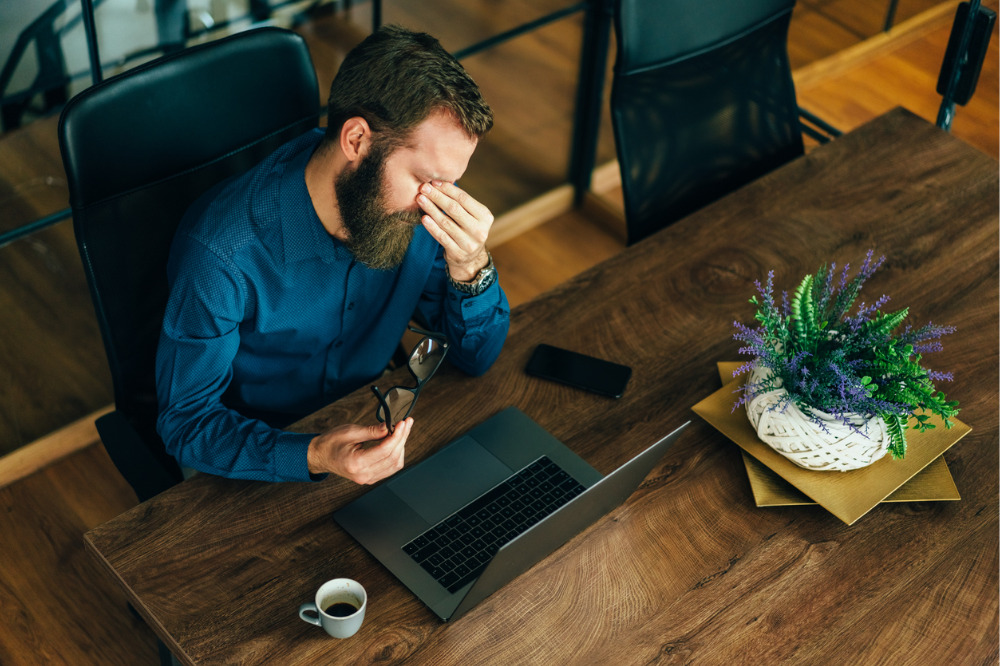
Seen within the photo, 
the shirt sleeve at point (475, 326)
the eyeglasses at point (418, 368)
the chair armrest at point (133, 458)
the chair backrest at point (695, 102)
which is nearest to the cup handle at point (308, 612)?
the eyeglasses at point (418, 368)

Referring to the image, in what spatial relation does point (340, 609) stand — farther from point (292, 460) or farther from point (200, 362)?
point (200, 362)

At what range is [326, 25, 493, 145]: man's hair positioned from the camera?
1375 millimetres

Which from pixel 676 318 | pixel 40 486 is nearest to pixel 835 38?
pixel 676 318

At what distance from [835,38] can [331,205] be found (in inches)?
110

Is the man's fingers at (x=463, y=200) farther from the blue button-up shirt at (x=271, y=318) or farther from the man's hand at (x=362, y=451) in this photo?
the man's hand at (x=362, y=451)

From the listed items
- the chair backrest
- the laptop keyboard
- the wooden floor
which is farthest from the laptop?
the wooden floor

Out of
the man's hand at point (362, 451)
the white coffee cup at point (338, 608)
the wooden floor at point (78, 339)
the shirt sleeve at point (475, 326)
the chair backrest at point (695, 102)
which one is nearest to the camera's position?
the white coffee cup at point (338, 608)

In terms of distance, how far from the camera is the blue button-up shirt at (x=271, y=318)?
1419mm

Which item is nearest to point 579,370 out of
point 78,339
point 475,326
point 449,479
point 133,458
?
point 475,326

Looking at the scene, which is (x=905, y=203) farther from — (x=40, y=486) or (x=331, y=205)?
(x=40, y=486)

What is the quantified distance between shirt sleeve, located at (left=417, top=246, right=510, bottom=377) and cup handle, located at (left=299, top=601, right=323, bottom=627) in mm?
487

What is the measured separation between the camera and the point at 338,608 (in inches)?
48.1

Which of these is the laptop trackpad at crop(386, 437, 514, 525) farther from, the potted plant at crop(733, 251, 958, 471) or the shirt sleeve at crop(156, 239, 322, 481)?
the potted plant at crop(733, 251, 958, 471)

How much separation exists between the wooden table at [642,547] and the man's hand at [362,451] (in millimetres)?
85
